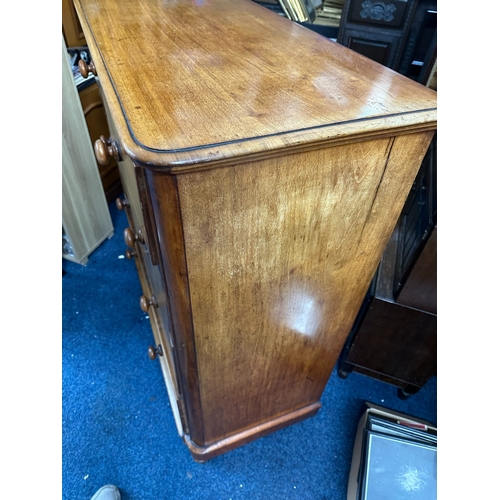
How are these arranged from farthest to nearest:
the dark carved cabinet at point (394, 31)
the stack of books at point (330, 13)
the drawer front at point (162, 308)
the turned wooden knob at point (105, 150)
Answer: the stack of books at point (330, 13)
the dark carved cabinet at point (394, 31)
the drawer front at point (162, 308)
the turned wooden knob at point (105, 150)

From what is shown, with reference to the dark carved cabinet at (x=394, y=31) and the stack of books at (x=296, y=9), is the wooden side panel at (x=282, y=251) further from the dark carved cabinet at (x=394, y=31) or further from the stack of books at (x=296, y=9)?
the dark carved cabinet at (x=394, y=31)

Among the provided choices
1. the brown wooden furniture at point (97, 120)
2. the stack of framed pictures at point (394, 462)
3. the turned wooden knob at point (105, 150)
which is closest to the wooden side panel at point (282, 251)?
the turned wooden knob at point (105, 150)

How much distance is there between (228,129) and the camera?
0.44 meters

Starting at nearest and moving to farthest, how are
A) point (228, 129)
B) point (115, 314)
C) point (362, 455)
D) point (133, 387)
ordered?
point (228, 129) < point (362, 455) < point (133, 387) < point (115, 314)

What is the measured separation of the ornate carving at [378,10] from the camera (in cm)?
108

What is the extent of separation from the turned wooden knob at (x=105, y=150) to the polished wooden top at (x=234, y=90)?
0.33ft

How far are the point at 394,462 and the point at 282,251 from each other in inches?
28.6

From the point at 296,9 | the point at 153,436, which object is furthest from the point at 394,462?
the point at 296,9

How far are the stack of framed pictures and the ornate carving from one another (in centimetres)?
114

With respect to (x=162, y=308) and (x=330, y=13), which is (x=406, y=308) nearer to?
(x=162, y=308)
